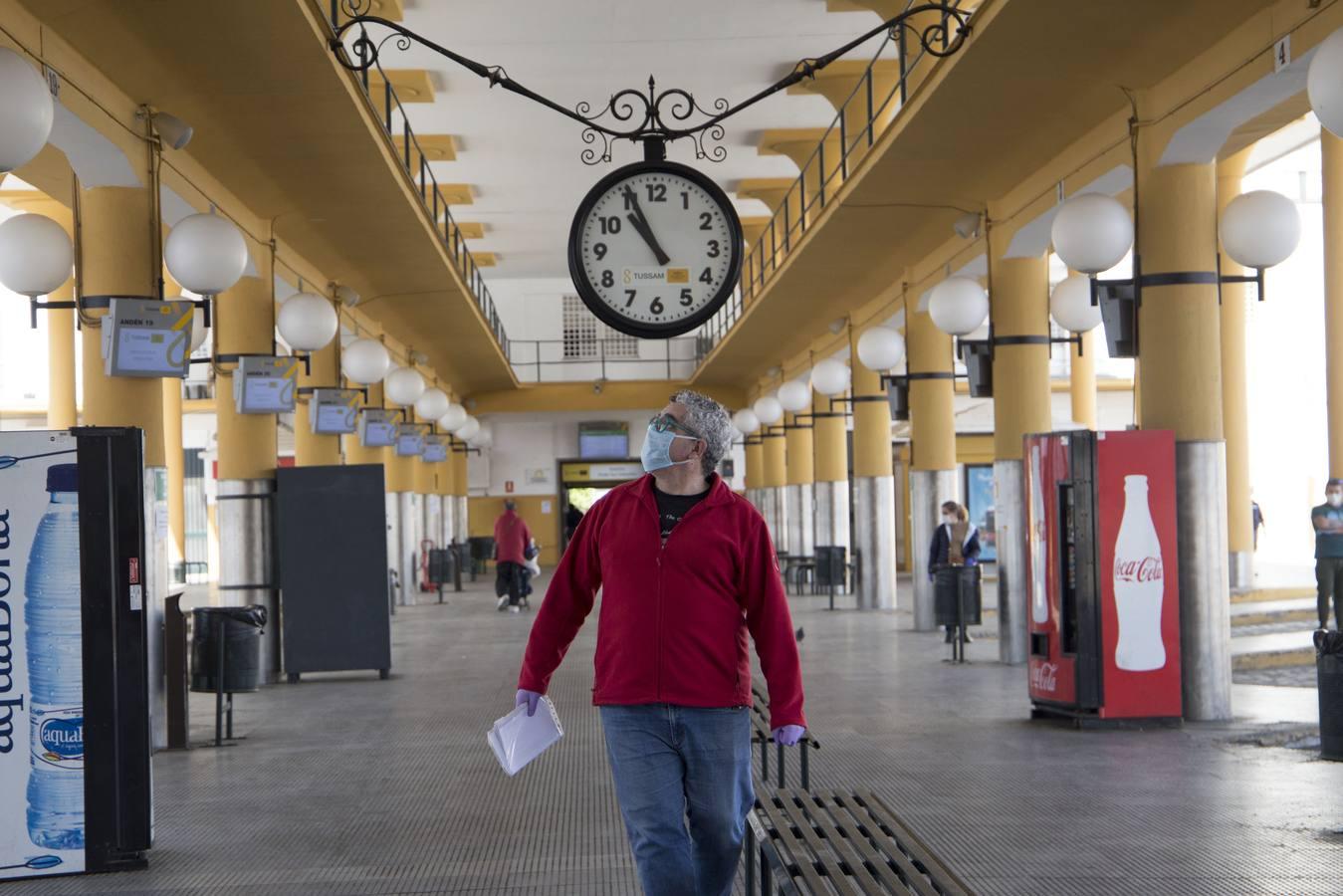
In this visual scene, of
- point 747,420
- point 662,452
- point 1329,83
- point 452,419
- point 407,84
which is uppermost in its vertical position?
point 407,84

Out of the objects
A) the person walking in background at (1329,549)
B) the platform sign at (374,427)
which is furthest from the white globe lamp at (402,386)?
the person walking in background at (1329,549)

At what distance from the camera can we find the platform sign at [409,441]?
2304 cm

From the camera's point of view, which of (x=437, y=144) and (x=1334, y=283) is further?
(x=437, y=144)

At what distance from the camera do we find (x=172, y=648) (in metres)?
9.48

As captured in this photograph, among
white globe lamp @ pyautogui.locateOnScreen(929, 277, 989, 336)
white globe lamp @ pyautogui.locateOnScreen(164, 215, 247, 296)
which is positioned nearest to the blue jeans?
white globe lamp @ pyautogui.locateOnScreen(164, 215, 247, 296)

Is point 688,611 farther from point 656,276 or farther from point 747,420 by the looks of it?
point 747,420

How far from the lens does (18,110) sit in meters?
6.03

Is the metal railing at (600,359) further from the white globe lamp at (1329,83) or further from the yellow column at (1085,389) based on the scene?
the white globe lamp at (1329,83)

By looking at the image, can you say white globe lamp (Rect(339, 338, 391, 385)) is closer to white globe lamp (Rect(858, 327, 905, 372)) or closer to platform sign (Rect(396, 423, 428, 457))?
white globe lamp (Rect(858, 327, 905, 372))

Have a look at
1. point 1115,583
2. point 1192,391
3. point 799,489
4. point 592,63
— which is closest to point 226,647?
point 1115,583

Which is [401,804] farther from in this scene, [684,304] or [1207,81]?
[1207,81]

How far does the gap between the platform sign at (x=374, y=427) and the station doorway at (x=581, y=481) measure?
1947cm

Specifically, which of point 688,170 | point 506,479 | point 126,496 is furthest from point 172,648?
point 506,479

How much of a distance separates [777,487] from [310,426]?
17.0 metres
